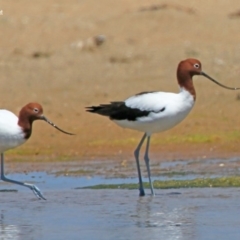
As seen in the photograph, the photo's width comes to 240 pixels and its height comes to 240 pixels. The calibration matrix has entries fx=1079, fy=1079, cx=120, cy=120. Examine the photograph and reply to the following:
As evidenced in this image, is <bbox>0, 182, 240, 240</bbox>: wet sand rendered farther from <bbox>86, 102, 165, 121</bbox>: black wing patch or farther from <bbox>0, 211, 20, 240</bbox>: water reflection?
<bbox>86, 102, 165, 121</bbox>: black wing patch

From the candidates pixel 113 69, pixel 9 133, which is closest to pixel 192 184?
pixel 9 133

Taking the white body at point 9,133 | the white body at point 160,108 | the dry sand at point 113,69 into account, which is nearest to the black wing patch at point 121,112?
the white body at point 160,108

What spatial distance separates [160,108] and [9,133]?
1.74 metres

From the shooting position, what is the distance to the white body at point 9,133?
10.6 m

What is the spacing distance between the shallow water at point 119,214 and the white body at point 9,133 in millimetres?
575

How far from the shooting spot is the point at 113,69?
2022cm

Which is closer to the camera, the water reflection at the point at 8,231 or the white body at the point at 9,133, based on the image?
the water reflection at the point at 8,231

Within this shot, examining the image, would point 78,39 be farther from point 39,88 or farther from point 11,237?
point 11,237

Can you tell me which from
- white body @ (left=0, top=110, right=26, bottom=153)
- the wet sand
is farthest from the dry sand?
white body @ (left=0, top=110, right=26, bottom=153)

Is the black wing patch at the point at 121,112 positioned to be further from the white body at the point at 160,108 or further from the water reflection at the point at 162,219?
the water reflection at the point at 162,219

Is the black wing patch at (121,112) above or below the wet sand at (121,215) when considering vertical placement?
above

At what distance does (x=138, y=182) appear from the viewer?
39.6ft

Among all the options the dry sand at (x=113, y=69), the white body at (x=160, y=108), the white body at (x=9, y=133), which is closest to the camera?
the white body at (x=9, y=133)

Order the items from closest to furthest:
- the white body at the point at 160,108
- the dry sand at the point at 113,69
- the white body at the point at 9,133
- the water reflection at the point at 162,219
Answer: the water reflection at the point at 162,219
the white body at the point at 9,133
the white body at the point at 160,108
the dry sand at the point at 113,69
